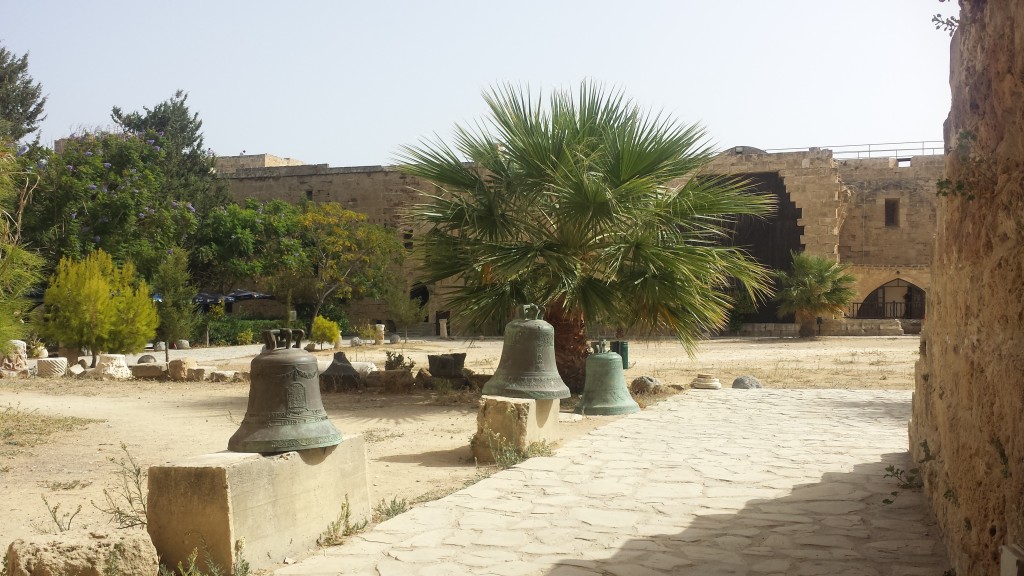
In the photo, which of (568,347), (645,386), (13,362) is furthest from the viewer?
(13,362)

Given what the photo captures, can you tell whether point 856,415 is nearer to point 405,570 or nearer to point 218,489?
point 405,570

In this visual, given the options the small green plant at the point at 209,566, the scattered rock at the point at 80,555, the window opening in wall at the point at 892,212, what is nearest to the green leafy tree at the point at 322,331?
the small green plant at the point at 209,566

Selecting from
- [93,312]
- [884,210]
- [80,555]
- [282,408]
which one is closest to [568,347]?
[282,408]

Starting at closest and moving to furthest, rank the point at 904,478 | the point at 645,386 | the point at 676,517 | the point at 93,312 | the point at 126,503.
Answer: the point at 676,517
the point at 126,503
the point at 904,478
the point at 645,386
the point at 93,312

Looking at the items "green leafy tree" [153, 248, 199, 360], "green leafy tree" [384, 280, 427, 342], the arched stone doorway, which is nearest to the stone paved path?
"green leafy tree" [153, 248, 199, 360]

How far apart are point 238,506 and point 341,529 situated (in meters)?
0.86

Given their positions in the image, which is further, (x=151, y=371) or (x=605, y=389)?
(x=151, y=371)

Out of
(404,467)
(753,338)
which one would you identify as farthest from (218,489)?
(753,338)

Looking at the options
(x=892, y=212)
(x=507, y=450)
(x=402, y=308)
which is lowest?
(x=507, y=450)

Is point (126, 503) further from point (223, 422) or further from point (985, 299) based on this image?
point (985, 299)

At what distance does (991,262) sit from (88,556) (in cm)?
371

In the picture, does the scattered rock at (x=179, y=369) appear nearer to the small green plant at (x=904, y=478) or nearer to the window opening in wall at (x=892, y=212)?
the small green plant at (x=904, y=478)

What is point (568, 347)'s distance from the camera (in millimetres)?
11555

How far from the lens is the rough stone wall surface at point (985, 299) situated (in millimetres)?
2961
